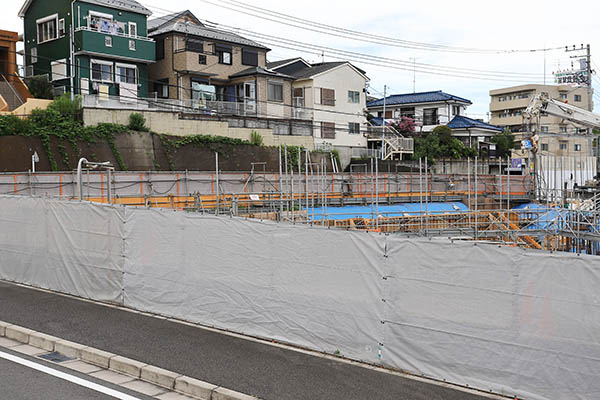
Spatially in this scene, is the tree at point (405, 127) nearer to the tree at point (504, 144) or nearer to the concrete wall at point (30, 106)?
the tree at point (504, 144)

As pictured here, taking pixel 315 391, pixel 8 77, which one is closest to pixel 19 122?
pixel 8 77

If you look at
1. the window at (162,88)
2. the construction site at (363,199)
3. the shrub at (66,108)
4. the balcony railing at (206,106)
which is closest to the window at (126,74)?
the balcony railing at (206,106)

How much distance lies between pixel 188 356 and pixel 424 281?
116 inches

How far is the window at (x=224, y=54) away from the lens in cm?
3681

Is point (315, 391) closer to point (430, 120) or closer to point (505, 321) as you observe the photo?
point (505, 321)

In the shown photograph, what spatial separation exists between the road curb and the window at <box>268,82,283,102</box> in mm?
31580

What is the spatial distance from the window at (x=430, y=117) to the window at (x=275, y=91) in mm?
17242

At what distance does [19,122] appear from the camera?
76.7ft

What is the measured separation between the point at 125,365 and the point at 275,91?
33418 millimetres

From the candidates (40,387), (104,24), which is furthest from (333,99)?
(40,387)

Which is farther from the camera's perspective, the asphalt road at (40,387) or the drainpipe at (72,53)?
the drainpipe at (72,53)

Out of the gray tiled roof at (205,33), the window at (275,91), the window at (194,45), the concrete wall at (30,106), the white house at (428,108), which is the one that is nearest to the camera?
the concrete wall at (30,106)

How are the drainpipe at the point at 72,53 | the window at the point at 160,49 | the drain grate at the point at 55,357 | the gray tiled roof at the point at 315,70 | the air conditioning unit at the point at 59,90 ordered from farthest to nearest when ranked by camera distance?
the gray tiled roof at the point at 315,70
the window at the point at 160,49
the air conditioning unit at the point at 59,90
the drainpipe at the point at 72,53
the drain grate at the point at 55,357

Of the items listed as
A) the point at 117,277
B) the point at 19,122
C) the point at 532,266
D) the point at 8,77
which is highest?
the point at 8,77
